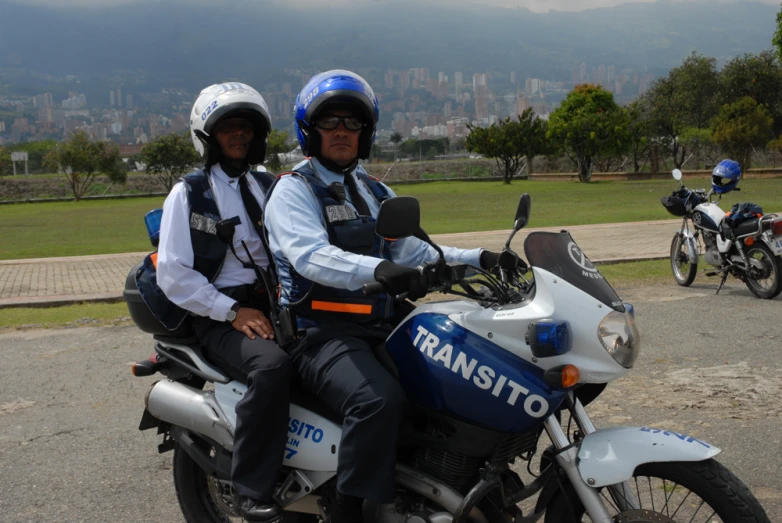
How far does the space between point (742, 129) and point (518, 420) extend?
5209 centimetres

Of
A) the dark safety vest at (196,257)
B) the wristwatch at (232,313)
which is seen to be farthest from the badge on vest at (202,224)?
the wristwatch at (232,313)

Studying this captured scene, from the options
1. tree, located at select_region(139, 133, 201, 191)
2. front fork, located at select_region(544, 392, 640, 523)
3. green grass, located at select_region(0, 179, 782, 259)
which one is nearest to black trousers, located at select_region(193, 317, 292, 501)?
front fork, located at select_region(544, 392, 640, 523)

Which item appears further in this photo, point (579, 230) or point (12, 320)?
point (579, 230)

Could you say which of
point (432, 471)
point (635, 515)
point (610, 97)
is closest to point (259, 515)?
point (432, 471)

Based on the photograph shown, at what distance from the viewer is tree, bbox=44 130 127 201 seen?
65375mm

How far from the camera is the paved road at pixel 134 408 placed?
4.28 m

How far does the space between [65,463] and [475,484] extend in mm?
2800

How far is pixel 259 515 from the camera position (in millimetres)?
3268

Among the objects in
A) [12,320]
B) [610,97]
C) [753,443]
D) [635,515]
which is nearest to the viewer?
[635,515]

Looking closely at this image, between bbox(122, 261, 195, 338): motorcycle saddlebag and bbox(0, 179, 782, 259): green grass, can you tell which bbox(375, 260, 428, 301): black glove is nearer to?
bbox(122, 261, 195, 338): motorcycle saddlebag

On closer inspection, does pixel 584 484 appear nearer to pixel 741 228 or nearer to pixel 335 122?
pixel 335 122

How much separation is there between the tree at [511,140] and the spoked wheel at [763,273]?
173 feet

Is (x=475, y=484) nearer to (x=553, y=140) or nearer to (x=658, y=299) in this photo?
(x=658, y=299)

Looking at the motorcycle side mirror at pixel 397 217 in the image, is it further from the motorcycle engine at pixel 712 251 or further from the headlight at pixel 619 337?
the motorcycle engine at pixel 712 251
